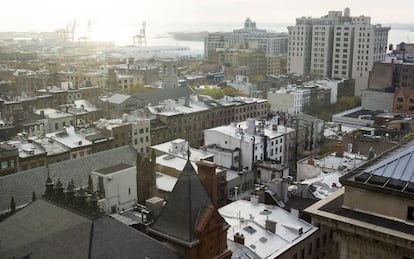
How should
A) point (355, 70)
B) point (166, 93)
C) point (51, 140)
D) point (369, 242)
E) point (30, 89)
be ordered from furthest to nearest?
point (355, 70), point (30, 89), point (166, 93), point (51, 140), point (369, 242)

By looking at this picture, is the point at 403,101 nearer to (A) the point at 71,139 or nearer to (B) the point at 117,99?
(B) the point at 117,99

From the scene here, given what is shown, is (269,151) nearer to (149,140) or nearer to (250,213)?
(149,140)

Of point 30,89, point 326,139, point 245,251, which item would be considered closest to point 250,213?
point 245,251

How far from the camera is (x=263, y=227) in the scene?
42.0 metres

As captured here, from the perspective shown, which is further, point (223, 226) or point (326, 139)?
point (326, 139)

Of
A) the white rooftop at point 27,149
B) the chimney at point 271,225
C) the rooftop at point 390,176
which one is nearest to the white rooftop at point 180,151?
the white rooftop at point 27,149

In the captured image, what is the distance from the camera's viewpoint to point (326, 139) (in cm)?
8400

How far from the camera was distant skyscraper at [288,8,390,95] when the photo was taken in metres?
161

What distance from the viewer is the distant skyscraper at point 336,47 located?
161m

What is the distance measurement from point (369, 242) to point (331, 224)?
4.67 feet

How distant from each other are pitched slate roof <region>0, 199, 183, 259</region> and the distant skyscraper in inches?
5100

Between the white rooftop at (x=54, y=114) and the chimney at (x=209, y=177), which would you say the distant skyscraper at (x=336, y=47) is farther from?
the chimney at (x=209, y=177)

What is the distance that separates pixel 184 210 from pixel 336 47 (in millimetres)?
151184

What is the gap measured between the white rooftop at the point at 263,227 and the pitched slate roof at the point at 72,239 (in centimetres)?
1232
